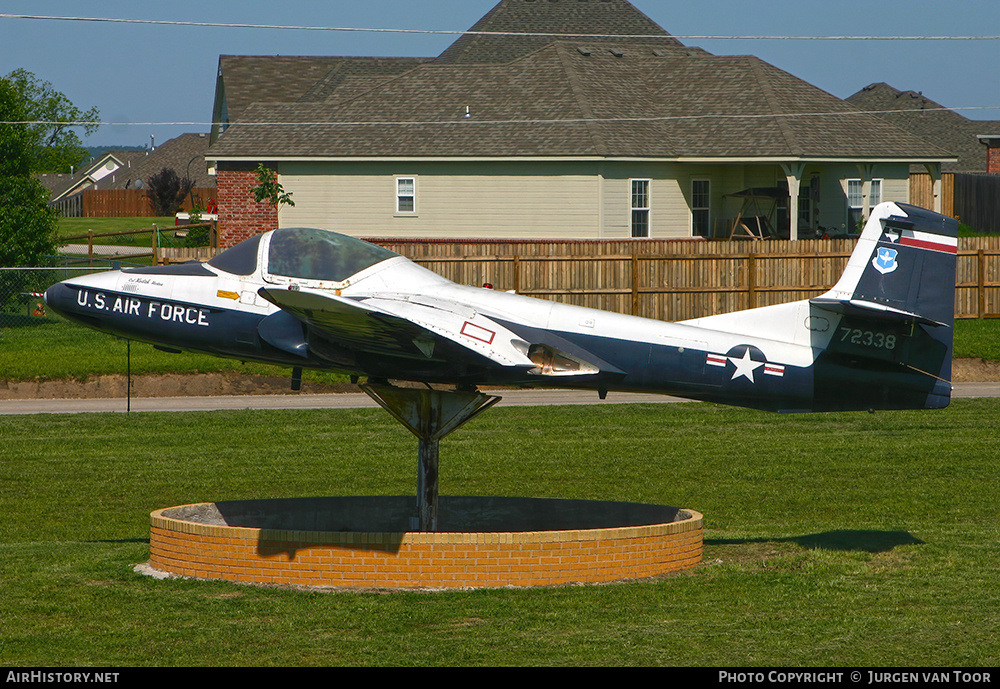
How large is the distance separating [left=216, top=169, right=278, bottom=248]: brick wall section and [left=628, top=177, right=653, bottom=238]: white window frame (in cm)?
1228

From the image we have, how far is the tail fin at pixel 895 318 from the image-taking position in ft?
40.1

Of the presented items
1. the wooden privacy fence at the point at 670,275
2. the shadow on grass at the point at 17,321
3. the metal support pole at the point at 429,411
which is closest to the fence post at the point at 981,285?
the wooden privacy fence at the point at 670,275

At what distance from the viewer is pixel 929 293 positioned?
12234 mm

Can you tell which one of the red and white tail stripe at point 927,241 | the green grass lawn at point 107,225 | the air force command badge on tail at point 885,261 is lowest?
the air force command badge on tail at point 885,261

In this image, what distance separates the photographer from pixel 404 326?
11.4m

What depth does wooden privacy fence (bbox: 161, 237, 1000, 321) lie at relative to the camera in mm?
34094

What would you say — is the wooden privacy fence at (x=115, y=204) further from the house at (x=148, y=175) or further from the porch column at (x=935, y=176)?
the porch column at (x=935, y=176)

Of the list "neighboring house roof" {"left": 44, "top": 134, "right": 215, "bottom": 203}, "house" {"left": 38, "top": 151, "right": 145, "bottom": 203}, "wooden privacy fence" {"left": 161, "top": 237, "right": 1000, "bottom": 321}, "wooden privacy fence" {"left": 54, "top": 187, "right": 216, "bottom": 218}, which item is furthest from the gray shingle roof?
"house" {"left": 38, "top": 151, "right": 145, "bottom": 203}

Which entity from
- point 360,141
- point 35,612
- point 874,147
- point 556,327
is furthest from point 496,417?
point 874,147

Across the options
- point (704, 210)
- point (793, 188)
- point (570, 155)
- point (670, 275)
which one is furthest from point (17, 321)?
point (793, 188)

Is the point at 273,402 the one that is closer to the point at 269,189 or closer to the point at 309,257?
the point at 309,257

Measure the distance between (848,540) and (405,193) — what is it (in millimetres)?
28412

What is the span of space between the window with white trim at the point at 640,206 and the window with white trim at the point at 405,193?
7.31 m

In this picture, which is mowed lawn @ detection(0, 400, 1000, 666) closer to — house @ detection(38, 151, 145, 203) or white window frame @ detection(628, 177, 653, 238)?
white window frame @ detection(628, 177, 653, 238)
